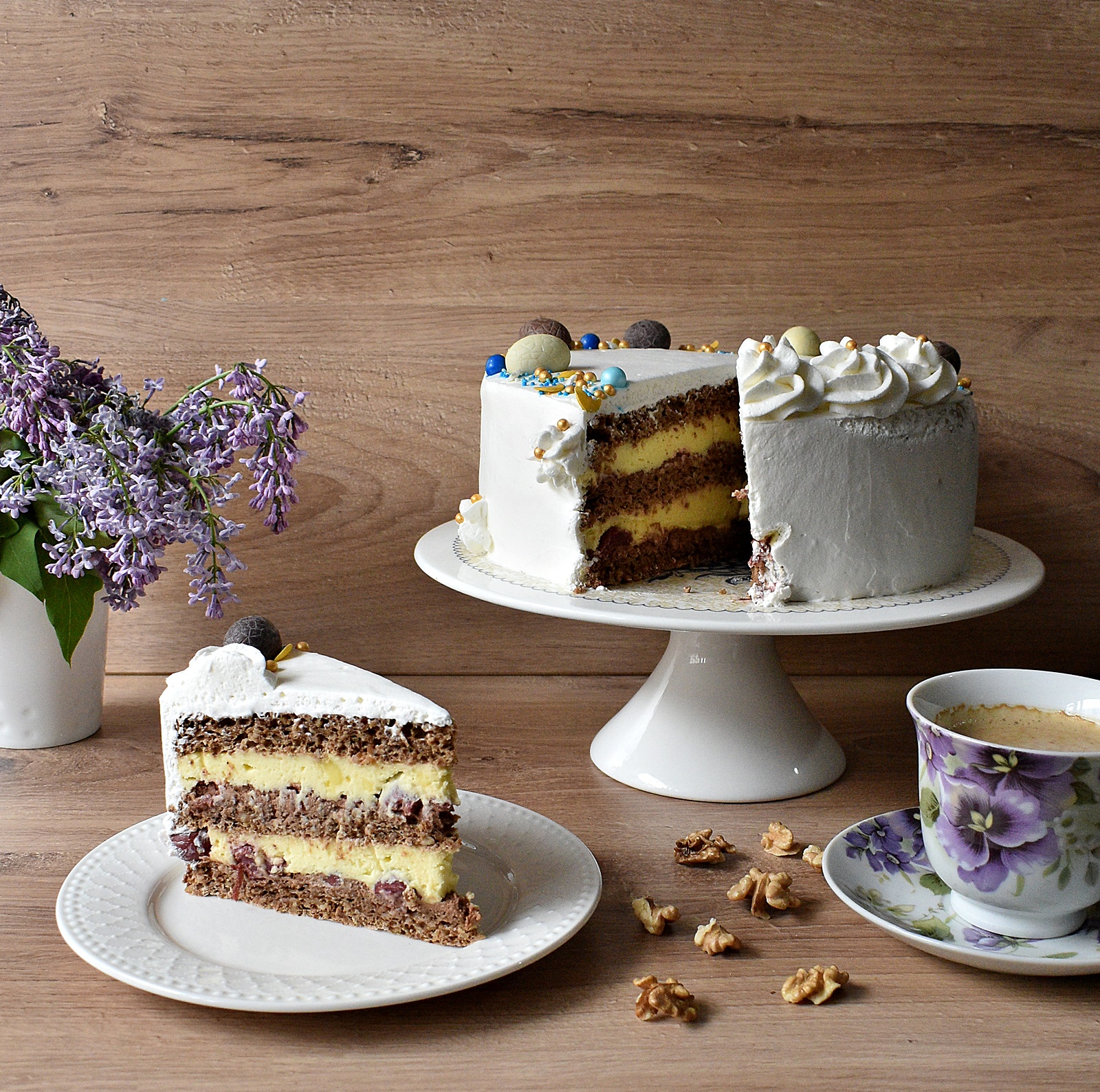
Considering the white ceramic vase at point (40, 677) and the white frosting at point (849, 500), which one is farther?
the white ceramic vase at point (40, 677)

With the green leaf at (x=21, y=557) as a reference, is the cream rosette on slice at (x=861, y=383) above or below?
above

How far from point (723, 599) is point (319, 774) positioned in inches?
20.4

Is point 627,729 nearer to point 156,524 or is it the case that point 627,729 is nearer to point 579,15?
point 156,524

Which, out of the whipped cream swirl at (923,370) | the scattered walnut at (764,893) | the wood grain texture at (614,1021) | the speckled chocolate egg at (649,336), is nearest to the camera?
the wood grain texture at (614,1021)

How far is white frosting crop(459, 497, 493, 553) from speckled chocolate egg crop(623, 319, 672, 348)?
12.4 inches

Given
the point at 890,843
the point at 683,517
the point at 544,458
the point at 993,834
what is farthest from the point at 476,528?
the point at 993,834

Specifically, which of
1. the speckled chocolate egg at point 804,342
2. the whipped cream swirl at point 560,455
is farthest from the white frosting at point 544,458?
the speckled chocolate egg at point 804,342

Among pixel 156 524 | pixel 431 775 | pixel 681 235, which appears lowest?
pixel 431 775

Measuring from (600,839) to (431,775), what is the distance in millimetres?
277

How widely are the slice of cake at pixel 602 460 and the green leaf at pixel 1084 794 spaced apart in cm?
62

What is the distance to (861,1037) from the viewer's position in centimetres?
95

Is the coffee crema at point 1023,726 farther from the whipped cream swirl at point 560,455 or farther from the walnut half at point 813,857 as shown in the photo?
the whipped cream swirl at point 560,455

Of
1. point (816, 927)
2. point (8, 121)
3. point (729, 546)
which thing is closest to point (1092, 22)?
point (729, 546)

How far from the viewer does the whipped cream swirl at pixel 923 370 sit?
1382 mm
